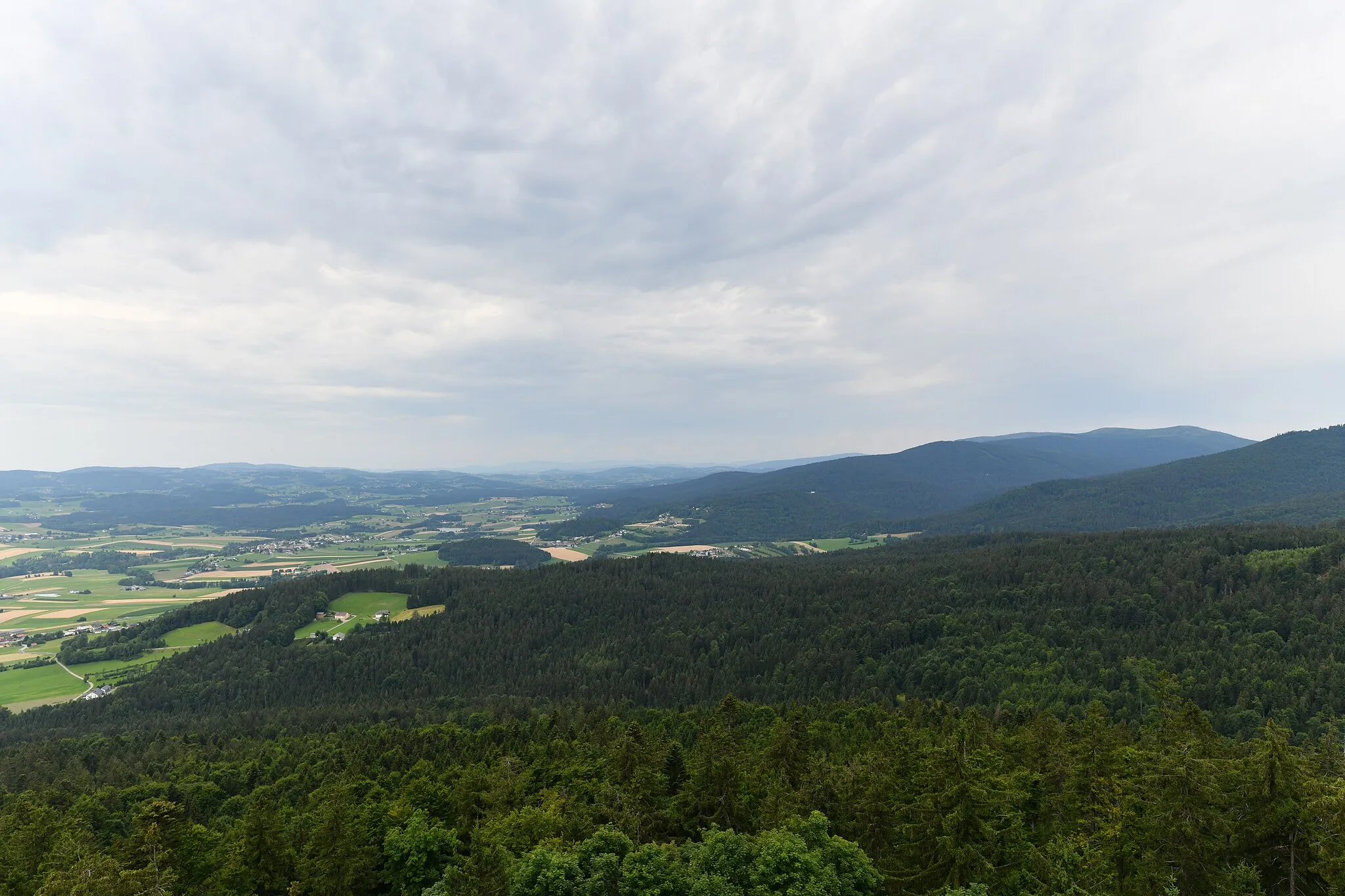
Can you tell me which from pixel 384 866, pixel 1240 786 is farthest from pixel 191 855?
pixel 1240 786

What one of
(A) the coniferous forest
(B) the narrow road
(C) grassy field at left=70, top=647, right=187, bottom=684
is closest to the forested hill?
(A) the coniferous forest

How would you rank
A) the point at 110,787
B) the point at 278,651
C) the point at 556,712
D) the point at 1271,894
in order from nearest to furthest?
the point at 1271,894 < the point at 110,787 < the point at 556,712 < the point at 278,651

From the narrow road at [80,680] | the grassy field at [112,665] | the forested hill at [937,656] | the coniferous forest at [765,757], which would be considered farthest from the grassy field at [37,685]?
the coniferous forest at [765,757]

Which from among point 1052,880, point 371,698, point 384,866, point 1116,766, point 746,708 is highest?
point 1052,880

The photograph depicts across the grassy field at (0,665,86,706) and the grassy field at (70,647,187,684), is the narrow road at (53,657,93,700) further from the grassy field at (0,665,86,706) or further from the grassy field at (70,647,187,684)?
the grassy field at (70,647,187,684)

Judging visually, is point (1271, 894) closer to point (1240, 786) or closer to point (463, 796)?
point (1240, 786)

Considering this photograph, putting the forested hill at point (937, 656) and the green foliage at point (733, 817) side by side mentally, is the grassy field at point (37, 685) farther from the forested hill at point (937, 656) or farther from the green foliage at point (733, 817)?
the green foliage at point (733, 817)
